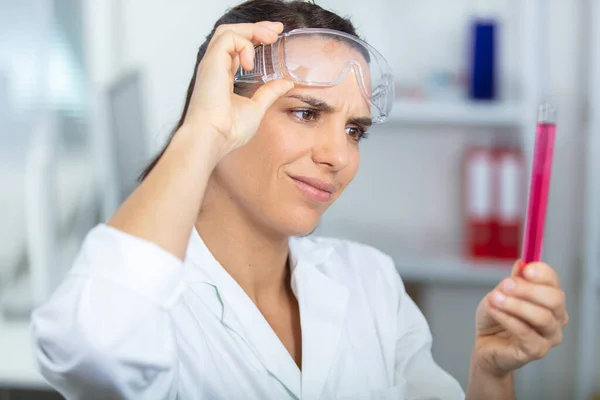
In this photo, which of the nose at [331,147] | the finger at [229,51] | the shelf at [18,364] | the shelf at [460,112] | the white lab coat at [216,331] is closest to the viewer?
the white lab coat at [216,331]

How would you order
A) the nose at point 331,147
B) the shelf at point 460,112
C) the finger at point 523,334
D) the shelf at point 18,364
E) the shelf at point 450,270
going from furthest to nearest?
1. the shelf at point 450,270
2. the shelf at point 460,112
3. the shelf at point 18,364
4. the nose at point 331,147
5. the finger at point 523,334

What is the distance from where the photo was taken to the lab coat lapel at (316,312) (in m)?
1.15

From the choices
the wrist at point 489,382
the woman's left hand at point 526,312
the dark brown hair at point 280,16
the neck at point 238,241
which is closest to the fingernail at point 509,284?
the woman's left hand at point 526,312

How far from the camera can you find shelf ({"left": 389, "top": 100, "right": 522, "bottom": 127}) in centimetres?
224

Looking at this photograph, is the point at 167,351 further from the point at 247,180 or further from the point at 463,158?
the point at 463,158

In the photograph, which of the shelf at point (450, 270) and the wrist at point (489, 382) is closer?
the wrist at point (489, 382)

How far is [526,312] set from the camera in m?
0.95

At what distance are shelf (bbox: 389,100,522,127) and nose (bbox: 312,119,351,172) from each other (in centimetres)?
120

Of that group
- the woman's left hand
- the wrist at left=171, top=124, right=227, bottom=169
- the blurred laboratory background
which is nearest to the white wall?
the blurred laboratory background

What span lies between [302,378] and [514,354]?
30cm

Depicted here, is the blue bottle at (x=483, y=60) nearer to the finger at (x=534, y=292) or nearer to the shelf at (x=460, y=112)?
the shelf at (x=460, y=112)

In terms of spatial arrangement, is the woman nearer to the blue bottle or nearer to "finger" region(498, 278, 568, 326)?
"finger" region(498, 278, 568, 326)

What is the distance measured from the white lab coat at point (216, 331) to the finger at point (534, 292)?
1.06 feet

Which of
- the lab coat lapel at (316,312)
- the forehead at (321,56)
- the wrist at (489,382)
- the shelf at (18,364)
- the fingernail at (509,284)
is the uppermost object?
the forehead at (321,56)
